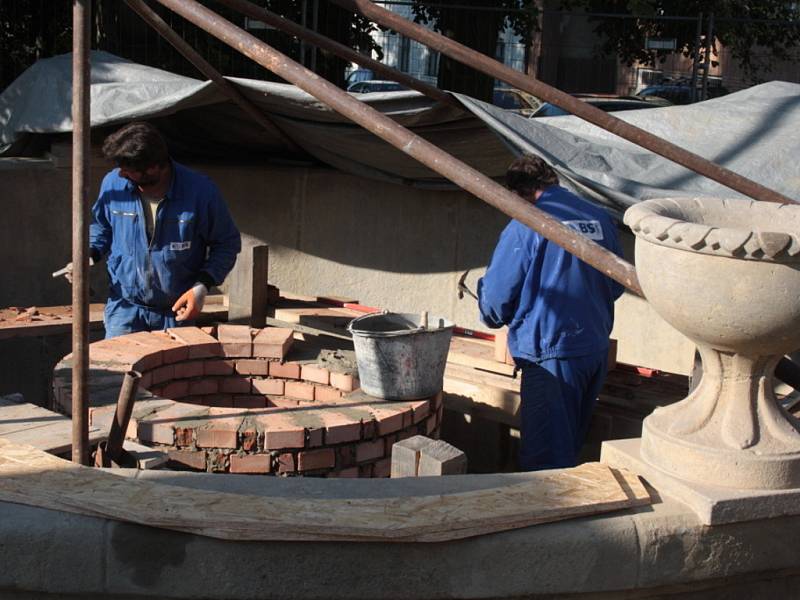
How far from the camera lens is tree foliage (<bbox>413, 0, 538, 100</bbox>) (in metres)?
12.6

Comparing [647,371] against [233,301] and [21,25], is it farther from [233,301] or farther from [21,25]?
[21,25]

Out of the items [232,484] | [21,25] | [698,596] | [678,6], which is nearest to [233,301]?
[232,484]

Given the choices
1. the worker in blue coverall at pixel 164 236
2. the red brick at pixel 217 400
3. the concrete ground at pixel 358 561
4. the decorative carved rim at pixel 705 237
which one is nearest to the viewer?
the decorative carved rim at pixel 705 237

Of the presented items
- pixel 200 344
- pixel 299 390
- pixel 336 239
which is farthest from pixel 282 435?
pixel 336 239

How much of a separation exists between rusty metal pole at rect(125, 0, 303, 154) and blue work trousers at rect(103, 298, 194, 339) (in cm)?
146

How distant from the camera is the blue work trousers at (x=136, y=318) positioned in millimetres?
5734

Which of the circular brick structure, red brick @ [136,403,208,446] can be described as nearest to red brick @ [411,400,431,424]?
the circular brick structure

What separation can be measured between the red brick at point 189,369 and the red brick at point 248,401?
0.23m

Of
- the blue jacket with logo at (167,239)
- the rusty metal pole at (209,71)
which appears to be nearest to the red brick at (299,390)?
the blue jacket with logo at (167,239)

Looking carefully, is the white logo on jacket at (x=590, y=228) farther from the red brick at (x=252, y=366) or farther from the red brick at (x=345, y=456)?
the red brick at (x=252, y=366)

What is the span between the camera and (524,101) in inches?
756

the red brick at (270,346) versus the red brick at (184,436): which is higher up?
the red brick at (270,346)

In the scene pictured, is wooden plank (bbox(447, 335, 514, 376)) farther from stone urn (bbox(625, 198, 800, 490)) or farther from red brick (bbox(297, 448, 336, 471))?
stone urn (bbox(625, 198, 800, 490))

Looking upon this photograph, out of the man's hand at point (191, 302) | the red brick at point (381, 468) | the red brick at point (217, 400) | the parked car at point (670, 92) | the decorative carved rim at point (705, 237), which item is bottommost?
the red brick at point (381, 468)
